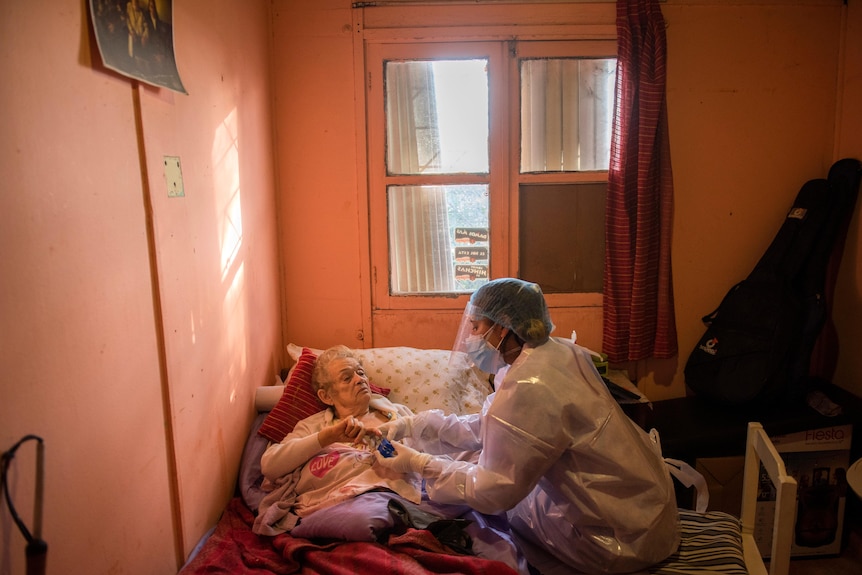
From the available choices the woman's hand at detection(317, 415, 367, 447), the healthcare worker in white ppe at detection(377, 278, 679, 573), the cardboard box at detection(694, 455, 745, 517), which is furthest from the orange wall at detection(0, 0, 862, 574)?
the healthcare worker in white ppe at detection(377, 278, 679, 573)

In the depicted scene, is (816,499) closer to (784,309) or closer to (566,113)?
(784,309)

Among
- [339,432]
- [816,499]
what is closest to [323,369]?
[339,432]

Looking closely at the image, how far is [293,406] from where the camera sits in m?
2.02

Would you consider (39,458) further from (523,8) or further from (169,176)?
(523,8)

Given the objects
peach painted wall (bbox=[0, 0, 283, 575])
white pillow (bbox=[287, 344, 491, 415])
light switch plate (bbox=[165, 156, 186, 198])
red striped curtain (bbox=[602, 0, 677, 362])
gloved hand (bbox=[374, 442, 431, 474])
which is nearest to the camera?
peach painted wall (bbox=[0, 0, 283, 575])

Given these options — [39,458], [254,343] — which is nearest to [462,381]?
[254,343]

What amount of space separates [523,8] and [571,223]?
0.94 metres

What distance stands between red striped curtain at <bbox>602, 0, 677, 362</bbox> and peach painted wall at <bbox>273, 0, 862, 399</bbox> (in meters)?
0.11

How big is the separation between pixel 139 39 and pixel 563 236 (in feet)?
6.10

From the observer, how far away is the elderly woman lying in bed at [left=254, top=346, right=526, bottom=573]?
155cm

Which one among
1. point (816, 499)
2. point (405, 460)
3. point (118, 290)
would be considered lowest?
point (816, 499)

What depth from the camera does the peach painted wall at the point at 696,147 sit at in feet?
8.36

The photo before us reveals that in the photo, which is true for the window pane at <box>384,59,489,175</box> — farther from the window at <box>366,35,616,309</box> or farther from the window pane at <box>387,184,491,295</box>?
the window pane at <box>387,184,491,295</box>

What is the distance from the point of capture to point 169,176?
4.98 feet
